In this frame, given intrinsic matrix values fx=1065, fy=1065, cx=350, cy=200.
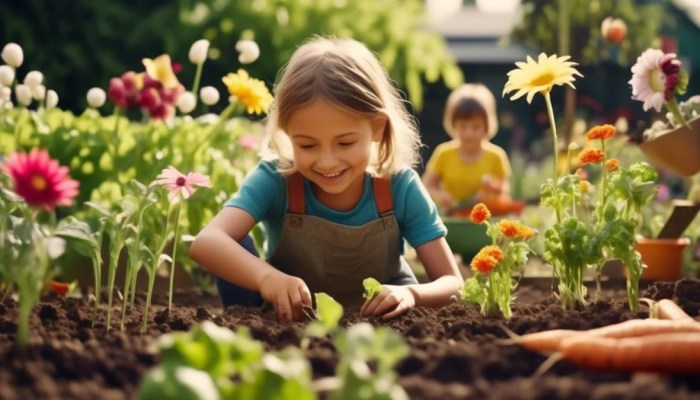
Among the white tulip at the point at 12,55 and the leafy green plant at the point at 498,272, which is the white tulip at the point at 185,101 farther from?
the leafy green plant at the point at 498,272

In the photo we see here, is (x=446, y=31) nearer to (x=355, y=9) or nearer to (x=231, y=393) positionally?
(x=355, y=9)

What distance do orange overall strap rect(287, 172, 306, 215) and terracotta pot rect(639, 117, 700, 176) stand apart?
109cm

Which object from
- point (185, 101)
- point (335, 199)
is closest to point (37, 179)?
point (335, 199)

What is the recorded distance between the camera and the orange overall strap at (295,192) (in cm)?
329

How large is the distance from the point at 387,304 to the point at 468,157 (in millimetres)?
4567

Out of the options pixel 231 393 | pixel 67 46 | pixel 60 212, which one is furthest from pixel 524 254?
pixel 67 46

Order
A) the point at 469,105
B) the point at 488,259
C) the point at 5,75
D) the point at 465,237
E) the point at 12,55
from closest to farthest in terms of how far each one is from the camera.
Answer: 1. the point at 488,259
2. the point at 5,75
3. the point at 12,55
4. the point at 465,237
5. the point at 469,105

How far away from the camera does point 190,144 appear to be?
4160 mm

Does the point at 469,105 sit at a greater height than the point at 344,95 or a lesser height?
greater

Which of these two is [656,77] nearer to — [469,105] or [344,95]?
[344,95]

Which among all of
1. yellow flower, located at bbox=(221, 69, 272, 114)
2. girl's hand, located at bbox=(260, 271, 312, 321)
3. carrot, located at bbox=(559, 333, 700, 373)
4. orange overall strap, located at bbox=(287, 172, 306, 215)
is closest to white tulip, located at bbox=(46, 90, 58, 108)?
yellow flower, located at bbox=(221, 69, 272, 114)

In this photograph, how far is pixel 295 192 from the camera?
3.29 meters

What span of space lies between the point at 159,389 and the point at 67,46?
300 inches

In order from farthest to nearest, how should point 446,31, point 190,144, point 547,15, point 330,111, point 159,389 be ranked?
point 446,31 < point 547,15 < point 190,144 < point 330,111 < point 159,389
